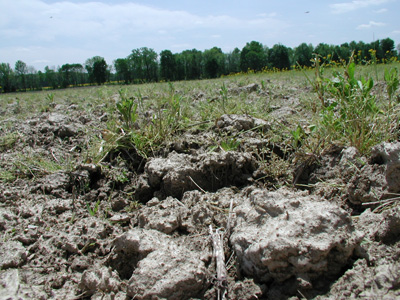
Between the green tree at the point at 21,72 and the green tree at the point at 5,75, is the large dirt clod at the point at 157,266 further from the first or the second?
the green tree at the point at 21,72

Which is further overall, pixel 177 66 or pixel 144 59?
pixel 177 66

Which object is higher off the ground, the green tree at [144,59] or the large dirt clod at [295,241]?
the green tree at [144,59]

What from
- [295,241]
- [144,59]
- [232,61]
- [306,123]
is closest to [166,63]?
[232,61]

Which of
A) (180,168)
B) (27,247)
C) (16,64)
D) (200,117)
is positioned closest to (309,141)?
(180,168)

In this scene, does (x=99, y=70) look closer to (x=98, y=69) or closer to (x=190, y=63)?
(x=98, y=69)

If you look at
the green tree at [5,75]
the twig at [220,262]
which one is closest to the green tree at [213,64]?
the green tree at [5,75]

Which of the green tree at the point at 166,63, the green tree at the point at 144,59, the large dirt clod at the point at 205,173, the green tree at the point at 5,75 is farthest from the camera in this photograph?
the green tree at the point at 166,63

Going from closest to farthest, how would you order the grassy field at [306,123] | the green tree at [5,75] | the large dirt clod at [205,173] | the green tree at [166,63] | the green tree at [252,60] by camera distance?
the grassy field at [306,123], the large dirt clod at [205,173], the green tree at [5,75], the green tree at [166,63], the green tree at [252,60]

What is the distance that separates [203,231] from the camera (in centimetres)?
147

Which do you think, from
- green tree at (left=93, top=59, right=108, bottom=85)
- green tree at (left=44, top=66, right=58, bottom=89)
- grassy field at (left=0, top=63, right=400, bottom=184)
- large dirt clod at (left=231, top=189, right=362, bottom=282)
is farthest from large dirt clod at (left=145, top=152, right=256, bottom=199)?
green tree at (left=44, top=66, right=58, bottom=89)

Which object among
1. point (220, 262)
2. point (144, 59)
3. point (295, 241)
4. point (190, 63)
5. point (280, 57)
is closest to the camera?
point (295, 241)

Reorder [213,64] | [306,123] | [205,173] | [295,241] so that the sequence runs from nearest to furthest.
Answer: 1. [295,241]
2. [205,173]
3. [306,123]
4. [213,64]

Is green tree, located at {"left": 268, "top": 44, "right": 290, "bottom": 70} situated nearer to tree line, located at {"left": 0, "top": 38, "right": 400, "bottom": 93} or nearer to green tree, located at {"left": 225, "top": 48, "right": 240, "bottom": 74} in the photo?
tree line, located at {"left": 0, "top": 38, "right": 400, "bottom": 93}

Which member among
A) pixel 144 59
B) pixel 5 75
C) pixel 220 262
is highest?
pixel 5 75
